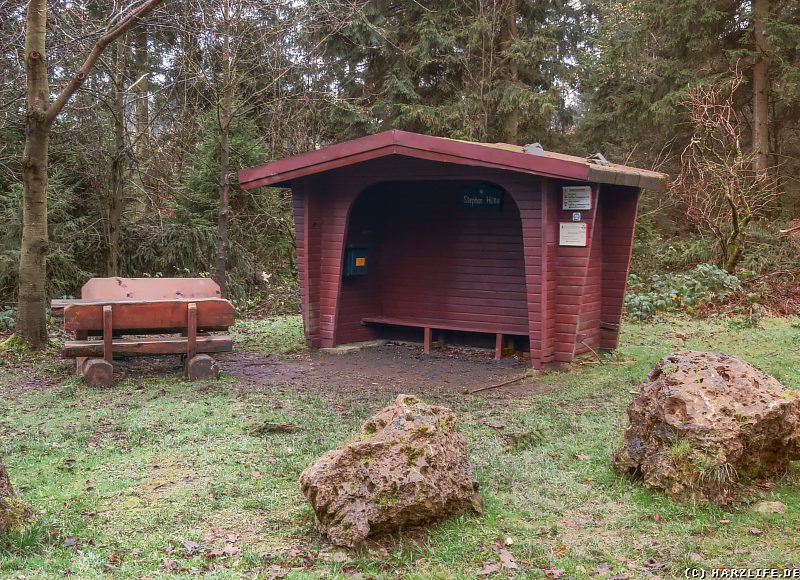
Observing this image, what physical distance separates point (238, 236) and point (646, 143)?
11131mm

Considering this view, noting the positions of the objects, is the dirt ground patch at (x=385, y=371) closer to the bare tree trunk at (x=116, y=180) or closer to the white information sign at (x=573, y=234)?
the white information sign at (x=573, y=234)

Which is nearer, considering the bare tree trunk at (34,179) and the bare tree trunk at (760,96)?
the bare tree trunk at (34,179)

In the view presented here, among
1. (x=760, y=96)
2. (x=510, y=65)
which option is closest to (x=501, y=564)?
(x=760, y=96)

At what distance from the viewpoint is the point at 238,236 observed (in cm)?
1474

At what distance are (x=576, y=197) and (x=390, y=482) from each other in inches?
210

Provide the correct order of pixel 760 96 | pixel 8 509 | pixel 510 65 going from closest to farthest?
pixel 8 509, pixel 760 96, pixel 510 65

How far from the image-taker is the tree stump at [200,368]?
7.61 meters

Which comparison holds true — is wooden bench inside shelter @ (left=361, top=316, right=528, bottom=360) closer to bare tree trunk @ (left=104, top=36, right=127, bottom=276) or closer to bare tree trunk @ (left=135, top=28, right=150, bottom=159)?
bare tree trunk @ (left=104, top=36, right=127, bottom=276)

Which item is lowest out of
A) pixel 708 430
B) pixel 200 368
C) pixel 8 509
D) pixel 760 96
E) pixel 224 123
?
pixel 200 368

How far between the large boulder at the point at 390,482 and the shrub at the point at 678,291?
30.3ft

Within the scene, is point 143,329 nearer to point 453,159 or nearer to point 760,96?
point 453,159

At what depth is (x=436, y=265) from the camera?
10.3 metres

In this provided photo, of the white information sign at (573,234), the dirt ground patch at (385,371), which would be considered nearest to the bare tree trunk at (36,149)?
the dirt ground patch at (385,371)

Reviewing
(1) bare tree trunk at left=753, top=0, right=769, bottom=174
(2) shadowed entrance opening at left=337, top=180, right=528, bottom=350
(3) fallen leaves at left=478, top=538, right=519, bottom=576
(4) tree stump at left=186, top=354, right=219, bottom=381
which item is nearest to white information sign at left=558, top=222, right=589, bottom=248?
(2) shadowed entrance opening at left=337, top=180, right=528, bottom=350
